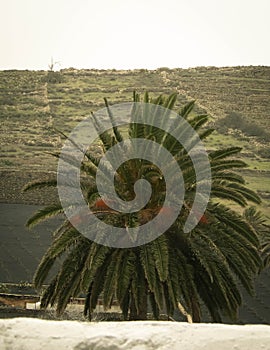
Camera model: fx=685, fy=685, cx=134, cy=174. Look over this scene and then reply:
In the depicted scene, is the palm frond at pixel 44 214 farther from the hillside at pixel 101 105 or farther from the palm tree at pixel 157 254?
the hillside at pixel 101 105

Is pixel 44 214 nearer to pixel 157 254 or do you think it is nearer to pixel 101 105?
pixel 157 254

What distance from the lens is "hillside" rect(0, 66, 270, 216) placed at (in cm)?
5719

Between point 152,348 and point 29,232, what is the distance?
118 feet

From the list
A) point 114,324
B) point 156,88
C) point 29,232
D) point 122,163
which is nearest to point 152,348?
point 114,324

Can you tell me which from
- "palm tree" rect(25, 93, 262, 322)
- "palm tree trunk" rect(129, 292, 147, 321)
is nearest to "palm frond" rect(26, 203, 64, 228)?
"palm tree" rect(25, 93, 262, 322)

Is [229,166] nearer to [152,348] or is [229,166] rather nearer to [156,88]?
[152,348]

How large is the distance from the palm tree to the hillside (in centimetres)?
3307

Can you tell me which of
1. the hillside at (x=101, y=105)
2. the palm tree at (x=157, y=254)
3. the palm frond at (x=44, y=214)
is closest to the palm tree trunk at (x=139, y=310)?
the palm tree at (x=157, y=254)

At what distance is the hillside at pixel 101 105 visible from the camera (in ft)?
188

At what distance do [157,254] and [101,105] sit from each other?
61.8 m

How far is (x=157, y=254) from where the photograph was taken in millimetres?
13227

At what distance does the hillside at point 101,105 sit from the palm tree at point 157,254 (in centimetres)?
3307

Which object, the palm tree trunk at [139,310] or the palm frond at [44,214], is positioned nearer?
the palm tree trunk at [139,310]

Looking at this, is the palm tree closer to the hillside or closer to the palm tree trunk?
the palm tree trunk
